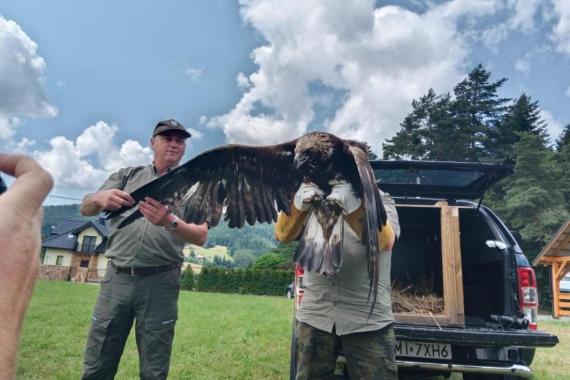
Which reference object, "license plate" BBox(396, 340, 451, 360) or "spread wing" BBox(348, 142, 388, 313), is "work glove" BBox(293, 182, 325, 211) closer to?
"spread wing" BBox(348, 142, 388, 313)

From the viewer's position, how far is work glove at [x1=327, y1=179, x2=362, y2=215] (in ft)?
8.29

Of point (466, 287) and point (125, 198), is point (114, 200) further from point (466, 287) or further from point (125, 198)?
point (466, 287)

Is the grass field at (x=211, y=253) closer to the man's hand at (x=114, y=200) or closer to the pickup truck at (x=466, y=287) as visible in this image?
the pickup truck at (x=466, y=287)

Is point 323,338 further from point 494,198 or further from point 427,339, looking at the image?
point 494,198

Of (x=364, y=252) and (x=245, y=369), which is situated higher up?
(x=364, y=252)

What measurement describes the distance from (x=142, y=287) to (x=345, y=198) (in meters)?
1.67

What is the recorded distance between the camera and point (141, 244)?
10.2ft

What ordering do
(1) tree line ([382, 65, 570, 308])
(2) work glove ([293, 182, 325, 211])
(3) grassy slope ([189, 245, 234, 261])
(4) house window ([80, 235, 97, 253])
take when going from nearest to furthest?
(2) work glove ([293, 182, 325, 211]) < (1) tree line ([382, 65, 570, 308]) < (4) house window ([80, 235, 97, 253]) < (3) grassy slope ([189, 245, 234, 261])

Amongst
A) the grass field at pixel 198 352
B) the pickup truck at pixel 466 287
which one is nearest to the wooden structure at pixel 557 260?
the grass field at pixel 198 352

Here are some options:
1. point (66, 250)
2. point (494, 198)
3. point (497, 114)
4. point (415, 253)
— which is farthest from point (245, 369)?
point (66, 250)

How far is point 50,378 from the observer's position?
14.9 ft

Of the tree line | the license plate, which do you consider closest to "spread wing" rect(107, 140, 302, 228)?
the license plate

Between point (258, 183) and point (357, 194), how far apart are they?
3.25ft

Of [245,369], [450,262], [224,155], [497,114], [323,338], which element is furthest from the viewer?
[497,114]
